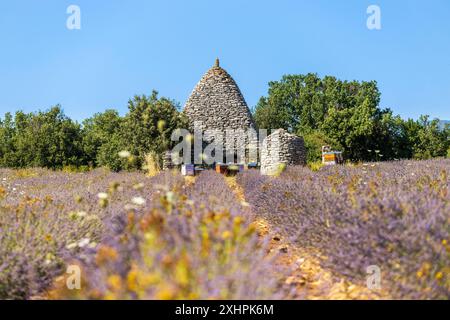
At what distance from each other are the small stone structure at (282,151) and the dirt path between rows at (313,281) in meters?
11.9

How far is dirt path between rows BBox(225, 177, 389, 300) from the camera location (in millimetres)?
2742

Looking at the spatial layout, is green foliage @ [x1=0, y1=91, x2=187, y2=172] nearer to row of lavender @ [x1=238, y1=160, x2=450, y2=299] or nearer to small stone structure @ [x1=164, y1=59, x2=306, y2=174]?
small stone structure @ [x1=164, y1=59, x2=306, y2=174]

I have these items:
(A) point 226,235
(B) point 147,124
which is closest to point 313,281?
(A) point 226,235

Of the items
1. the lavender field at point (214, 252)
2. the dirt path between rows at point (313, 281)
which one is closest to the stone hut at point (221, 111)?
the dirt path between rows at point (313, 281)

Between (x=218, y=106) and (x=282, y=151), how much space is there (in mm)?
7271

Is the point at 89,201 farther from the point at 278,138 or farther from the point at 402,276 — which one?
the point at 278,138

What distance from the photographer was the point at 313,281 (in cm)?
334

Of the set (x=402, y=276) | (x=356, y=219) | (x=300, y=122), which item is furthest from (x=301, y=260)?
(x=300, y=122)

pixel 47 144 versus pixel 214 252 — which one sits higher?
pixel 47 144

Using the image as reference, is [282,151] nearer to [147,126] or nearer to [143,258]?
[147,126]

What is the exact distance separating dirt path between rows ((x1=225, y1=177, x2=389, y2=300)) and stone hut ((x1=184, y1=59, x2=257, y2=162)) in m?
17.4

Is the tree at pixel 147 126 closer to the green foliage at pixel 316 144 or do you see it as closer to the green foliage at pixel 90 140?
the green foliage at pixel 90 140

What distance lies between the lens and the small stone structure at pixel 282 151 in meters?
16.3
